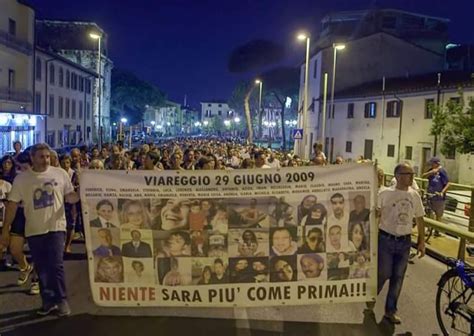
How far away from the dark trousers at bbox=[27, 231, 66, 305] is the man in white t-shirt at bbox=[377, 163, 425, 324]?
3458 millimetres

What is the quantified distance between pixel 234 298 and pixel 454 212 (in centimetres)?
1118

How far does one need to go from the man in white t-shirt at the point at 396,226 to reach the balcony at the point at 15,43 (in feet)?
116

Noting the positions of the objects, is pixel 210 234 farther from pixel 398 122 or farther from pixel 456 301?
pixel 398 122

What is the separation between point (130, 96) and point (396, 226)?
8315 cm

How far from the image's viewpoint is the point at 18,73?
40.7 meters

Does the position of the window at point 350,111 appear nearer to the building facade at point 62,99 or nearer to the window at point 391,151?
the window at point 391,151

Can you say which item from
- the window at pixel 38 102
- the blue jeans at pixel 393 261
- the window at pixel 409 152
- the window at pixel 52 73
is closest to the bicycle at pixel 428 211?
the blue jeans at pixel 393 261

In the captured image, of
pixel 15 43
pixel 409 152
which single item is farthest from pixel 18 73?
pixel 409 152

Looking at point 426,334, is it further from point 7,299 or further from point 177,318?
point 7,299

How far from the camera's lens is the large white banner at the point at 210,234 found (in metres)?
5.70

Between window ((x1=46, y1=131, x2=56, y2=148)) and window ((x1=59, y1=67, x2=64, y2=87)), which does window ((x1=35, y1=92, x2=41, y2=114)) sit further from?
window ((x1=59, y1=67, x2=64, y2=87))

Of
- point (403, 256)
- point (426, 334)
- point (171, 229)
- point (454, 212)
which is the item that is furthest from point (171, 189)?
point (454, 212)

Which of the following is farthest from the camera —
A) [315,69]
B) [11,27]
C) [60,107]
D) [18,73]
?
[315,69]

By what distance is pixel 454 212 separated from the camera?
50.1 ft
